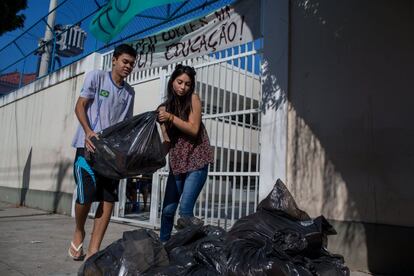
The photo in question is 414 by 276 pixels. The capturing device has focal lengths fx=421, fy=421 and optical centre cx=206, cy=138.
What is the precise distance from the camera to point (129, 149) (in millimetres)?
3002

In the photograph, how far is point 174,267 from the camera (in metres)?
2.18

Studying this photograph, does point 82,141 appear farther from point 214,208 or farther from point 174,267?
point 214,208

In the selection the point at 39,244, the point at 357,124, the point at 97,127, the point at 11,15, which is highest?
the point at 11,15

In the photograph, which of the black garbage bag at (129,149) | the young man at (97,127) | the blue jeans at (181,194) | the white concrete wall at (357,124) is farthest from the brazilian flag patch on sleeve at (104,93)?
the white concrete wall at (357,124)

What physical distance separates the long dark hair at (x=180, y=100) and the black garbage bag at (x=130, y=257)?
1112 mm

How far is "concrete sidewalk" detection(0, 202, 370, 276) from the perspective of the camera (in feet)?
10.9

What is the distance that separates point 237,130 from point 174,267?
317 centimetres

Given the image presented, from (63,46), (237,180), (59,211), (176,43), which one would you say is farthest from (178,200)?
(63,46)

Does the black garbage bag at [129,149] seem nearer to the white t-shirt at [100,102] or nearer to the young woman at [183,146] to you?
the young woman at [183,146]

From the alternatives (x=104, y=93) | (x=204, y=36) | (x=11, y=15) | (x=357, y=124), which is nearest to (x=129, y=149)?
(x=104, y=93)

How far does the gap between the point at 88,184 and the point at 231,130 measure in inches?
92.9

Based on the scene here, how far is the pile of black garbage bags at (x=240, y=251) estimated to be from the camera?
2.05 m

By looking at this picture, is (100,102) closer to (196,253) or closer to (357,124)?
(196,253)

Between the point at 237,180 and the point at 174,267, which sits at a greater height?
the point at 237,180
